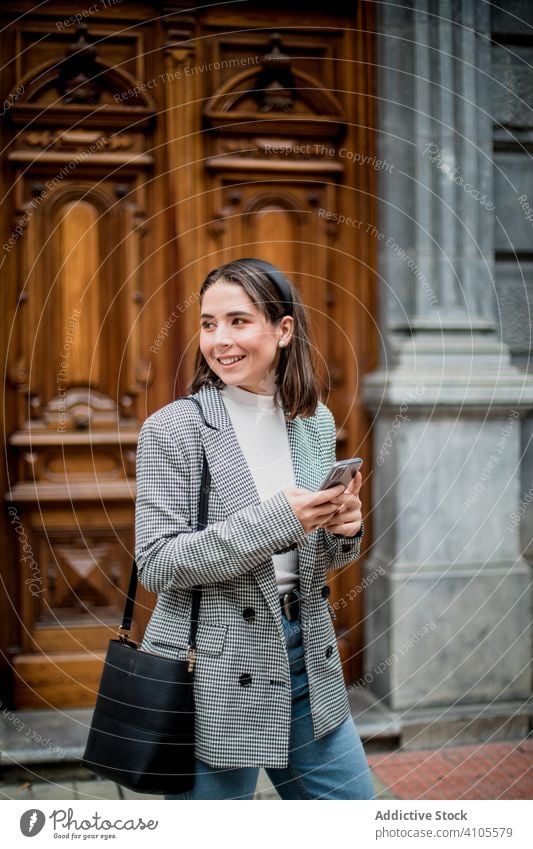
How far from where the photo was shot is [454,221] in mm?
4137

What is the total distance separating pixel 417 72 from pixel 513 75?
48 centimetres

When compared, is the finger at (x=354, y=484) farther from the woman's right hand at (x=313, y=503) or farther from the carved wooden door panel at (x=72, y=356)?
the carved wooden door panel at (x=72, y=356)

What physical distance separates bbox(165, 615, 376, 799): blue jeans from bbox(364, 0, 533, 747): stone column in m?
1.90

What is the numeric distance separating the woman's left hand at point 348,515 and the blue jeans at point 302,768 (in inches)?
9.6

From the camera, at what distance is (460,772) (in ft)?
12.6

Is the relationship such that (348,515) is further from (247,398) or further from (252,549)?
(247,398)

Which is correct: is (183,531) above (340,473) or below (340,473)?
below

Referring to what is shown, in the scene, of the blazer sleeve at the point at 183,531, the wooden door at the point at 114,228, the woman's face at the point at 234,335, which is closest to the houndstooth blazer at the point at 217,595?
the blazer sleeve at the point at 183,531

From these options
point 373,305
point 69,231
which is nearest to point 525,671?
point 373,305

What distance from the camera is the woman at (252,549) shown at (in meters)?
1.97

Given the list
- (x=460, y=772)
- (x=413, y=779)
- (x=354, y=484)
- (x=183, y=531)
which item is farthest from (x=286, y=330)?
(x=460, y=772)

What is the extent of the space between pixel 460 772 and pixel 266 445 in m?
2.31

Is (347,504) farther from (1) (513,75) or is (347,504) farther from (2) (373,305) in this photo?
(1) (513,75)

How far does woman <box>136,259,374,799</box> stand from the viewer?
1966mm
